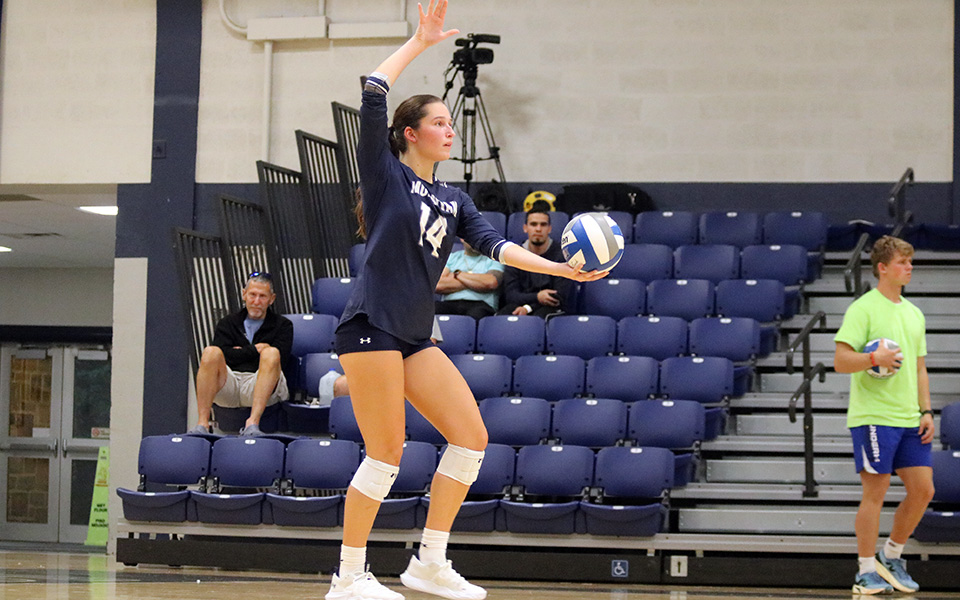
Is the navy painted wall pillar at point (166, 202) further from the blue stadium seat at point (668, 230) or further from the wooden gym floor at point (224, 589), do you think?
the blue stadium seat at point (668, 230)

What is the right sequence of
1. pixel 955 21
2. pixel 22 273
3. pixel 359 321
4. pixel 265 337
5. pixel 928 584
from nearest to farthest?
pixel 359 321 < pixel 928 584 < pixel 265 337 < pixel 955 21 < pixel 22 273

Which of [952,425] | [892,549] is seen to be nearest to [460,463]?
[892,549]

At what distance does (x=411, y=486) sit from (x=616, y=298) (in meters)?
2.55

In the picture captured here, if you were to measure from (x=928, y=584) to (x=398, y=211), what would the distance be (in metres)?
4.13

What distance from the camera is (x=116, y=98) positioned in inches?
425

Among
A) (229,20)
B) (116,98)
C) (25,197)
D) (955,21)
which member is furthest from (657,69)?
(25,197)

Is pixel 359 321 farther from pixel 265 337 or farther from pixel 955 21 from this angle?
pixel 955 21

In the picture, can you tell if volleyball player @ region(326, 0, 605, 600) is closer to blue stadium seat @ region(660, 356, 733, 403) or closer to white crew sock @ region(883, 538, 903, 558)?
white crew sock @ region(883, 538, 903, 558)

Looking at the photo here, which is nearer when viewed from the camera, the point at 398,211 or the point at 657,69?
the point at 398,211

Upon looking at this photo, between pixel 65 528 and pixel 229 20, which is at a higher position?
pixel 229 20

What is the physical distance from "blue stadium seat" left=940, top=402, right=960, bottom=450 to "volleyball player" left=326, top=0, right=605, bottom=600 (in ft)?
13.4

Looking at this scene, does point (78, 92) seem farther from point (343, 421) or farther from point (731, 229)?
point (731, 229)

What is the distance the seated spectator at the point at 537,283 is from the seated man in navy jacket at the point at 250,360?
64.5 inches

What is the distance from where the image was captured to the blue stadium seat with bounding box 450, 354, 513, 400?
7387 millimetres
